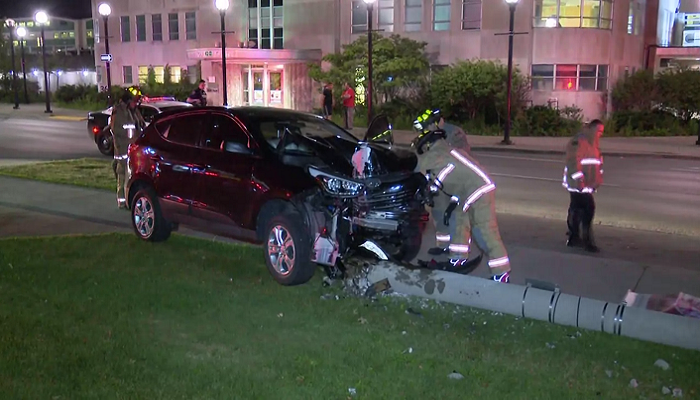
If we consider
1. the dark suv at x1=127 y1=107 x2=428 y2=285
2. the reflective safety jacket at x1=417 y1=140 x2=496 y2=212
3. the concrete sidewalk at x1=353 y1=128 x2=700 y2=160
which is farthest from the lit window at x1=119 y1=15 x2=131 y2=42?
the reflective safety jacket at x1=417 y1=140 x2=496 y2=212

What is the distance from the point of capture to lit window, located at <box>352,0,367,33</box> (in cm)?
3578

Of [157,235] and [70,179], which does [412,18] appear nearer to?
[70,179]

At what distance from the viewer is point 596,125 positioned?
8680 mm

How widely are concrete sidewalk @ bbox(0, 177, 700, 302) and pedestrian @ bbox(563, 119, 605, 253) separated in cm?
41

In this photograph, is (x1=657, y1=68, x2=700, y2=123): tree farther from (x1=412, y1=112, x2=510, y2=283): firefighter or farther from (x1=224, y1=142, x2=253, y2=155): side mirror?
(x1=224, y1=142, x2=253, y2=155): side mirror

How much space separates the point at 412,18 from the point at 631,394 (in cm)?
3151

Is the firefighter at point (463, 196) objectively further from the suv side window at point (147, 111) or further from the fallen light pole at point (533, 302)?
the suv side window at point (147, 111)

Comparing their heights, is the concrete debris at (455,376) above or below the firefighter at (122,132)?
below

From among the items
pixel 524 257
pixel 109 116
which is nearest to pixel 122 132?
pixel 524 257

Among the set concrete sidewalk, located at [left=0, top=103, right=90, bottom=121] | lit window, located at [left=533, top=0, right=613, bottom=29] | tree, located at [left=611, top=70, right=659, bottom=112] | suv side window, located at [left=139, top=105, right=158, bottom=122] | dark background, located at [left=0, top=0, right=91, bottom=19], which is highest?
dark background, located at [left=0, top=0, right=91, bottom=19]

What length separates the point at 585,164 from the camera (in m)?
8.53

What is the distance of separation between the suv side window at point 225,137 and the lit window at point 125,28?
42.6m

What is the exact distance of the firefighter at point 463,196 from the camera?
22.3ft

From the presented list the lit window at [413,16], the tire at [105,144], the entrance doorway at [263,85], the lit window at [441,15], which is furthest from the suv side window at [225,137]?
the entrance doorway at [263,85]
